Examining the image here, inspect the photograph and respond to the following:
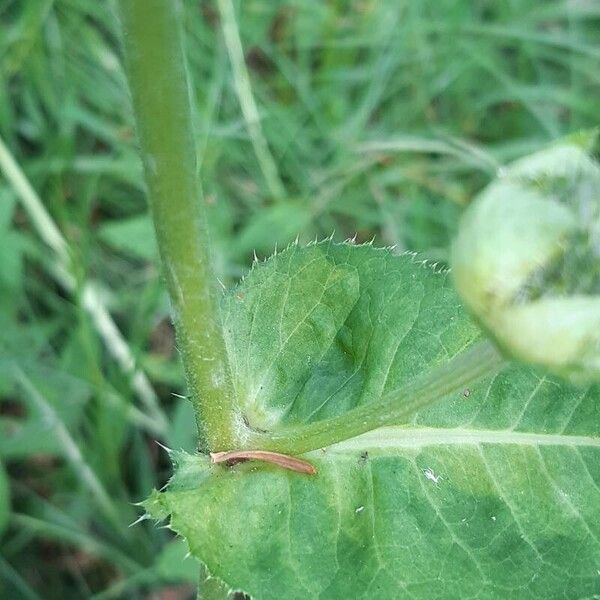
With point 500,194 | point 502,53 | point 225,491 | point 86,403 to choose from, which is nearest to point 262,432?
point 225,491

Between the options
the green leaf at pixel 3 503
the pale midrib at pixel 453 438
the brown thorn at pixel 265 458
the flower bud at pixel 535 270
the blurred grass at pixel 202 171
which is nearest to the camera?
the flower bud at pixel 535 270

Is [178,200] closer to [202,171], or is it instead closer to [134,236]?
[202,171]

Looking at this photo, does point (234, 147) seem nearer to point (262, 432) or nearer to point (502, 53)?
point (502, 53)

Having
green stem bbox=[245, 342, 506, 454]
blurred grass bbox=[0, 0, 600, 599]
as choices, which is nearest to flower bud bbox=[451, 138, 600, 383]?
green stem bbox=[245, 342, 506, 454]

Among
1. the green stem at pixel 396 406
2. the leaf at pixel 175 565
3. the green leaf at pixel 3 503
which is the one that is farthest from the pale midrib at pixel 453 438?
the green leaf at pixel 3 503

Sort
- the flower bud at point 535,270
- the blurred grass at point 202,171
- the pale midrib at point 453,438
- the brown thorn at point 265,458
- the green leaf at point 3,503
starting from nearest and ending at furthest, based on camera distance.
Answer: the flower bud at point 535,270 < the brown thorn at point 265,458 < the pale midrib at point 453,438 < the green leaf at point 3,503 < the blurred grass at point 202,171

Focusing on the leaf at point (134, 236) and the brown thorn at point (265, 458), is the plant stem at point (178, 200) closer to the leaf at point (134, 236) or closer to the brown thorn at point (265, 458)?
the brown thorn at point (265, 458)
